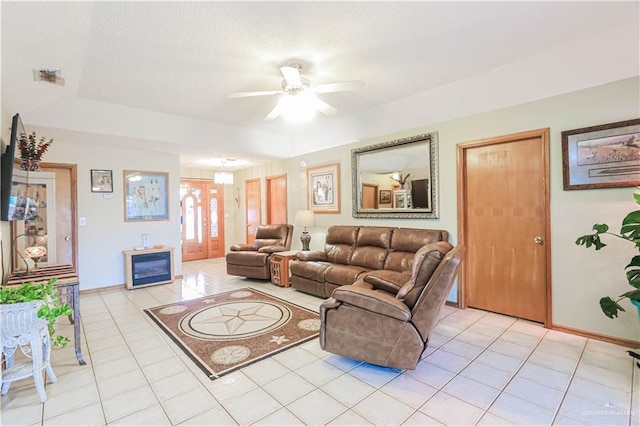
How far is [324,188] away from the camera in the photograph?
5.46 m

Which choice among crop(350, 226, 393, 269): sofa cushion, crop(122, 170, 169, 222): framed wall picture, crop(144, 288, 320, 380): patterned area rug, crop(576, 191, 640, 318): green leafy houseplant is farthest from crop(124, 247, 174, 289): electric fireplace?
crop(576, 191, 640, 318): green leafy houseplant

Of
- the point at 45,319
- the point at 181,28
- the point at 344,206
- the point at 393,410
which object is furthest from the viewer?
the point at 344,206

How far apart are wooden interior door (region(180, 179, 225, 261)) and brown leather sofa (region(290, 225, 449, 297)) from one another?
4133 mm

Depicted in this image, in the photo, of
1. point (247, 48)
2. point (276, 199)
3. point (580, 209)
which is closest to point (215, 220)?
point (276, 199)

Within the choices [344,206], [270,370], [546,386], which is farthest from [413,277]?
[344,206]

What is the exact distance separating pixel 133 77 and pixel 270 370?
10.6 ft

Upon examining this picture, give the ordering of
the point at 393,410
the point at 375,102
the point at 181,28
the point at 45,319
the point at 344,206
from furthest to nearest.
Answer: the point at 344,206, the point at 375,102, the point at 181,28, the point at 45,319, the point at 393,410

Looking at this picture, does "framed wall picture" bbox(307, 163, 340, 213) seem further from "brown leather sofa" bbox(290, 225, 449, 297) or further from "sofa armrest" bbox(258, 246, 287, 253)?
"sofa armrest" bbox(258, 246, 287, 253)

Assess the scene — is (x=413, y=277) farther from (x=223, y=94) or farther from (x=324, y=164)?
(x=324, y=164)

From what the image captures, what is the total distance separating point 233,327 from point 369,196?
272 cm

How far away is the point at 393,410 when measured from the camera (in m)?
1.88

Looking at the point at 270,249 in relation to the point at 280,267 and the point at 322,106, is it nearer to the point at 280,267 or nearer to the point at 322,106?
the point at 280,267

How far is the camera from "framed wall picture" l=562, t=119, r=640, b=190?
260cm

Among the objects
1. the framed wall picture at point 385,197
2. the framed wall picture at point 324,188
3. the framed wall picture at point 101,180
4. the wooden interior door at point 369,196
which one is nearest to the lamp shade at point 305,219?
the framed wall picture at point 324,188
